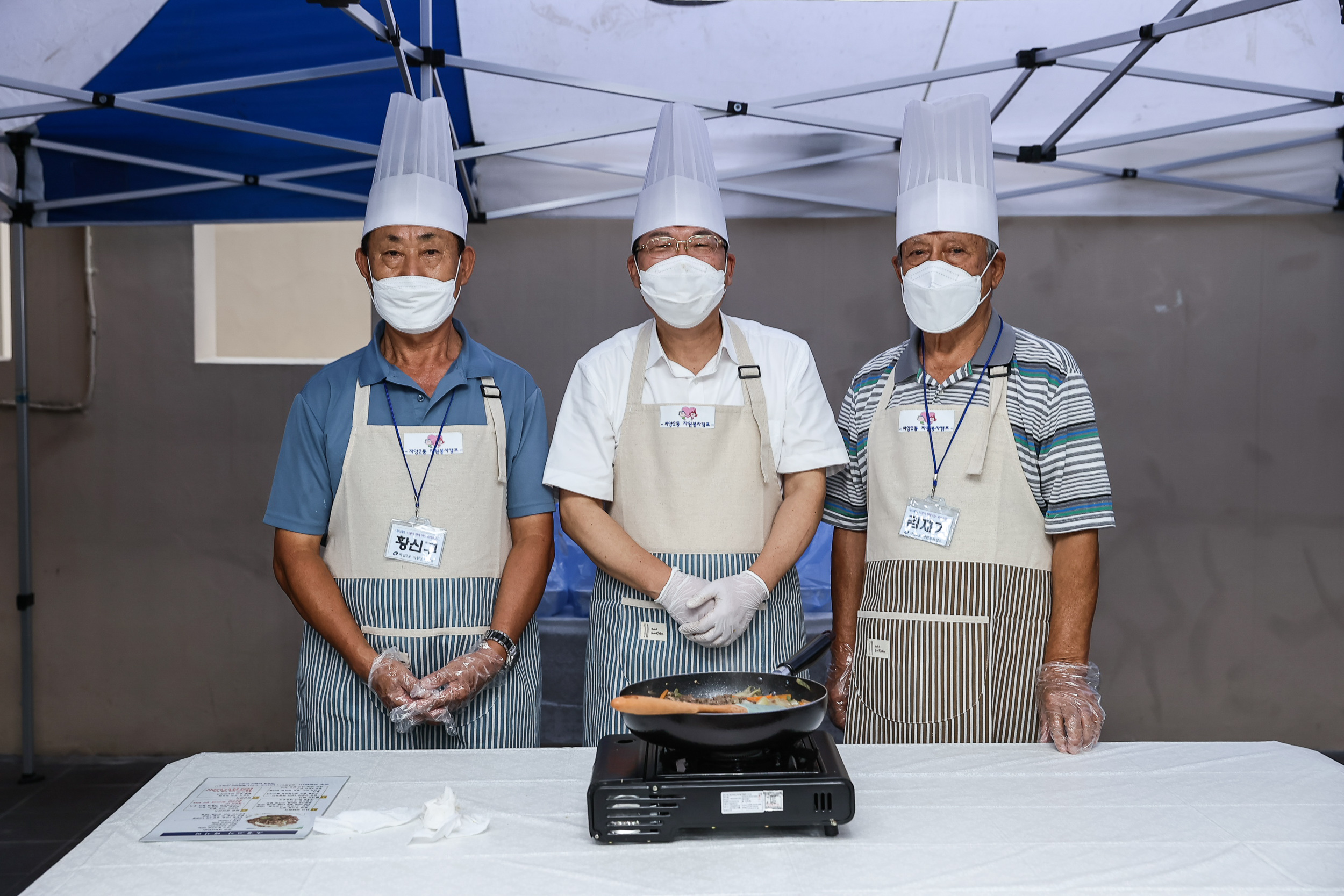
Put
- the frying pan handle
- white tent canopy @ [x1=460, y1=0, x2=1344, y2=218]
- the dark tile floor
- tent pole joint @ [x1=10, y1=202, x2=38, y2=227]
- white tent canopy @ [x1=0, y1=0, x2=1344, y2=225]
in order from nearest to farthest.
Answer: the frying pan handle, white tent canopy @ [x1=0, y1=0, x2=1344, y2=225], white tent canopy @ [x1=460, y1=0, x2=1344, y2=218], the dark tile floor, tent pole joint @ [x1=10, y1=202, x2=38, y2=227]

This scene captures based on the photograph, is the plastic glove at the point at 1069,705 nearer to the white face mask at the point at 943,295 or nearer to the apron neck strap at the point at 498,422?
the white face mask at the point at 943,295

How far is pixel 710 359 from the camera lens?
2.28 meters

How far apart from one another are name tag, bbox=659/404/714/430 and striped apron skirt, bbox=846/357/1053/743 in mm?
480

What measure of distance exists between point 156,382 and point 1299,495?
4.99 metres

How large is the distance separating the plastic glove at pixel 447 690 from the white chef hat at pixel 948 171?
52.1 inches

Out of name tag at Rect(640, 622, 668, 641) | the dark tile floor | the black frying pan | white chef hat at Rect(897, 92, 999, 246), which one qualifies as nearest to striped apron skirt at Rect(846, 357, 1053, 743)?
white chef hat at Rect(897, 92, 999, 246)

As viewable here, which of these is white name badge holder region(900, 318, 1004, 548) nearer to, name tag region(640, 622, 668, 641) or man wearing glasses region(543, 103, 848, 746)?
man wearing glasses region(543, 103, 848, 746)

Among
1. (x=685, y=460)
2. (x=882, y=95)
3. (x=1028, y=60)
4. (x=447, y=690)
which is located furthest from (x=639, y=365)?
(x=882, y=95)

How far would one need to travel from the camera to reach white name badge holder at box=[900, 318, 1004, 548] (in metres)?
2.12

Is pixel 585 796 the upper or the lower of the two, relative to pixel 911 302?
lower

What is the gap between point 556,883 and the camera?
1.22 m

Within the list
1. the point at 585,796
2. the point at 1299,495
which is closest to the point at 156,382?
the point at 585,796

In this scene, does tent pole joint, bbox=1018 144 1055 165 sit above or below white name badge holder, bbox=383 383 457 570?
above

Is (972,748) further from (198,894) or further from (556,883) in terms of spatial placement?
(198,894)
